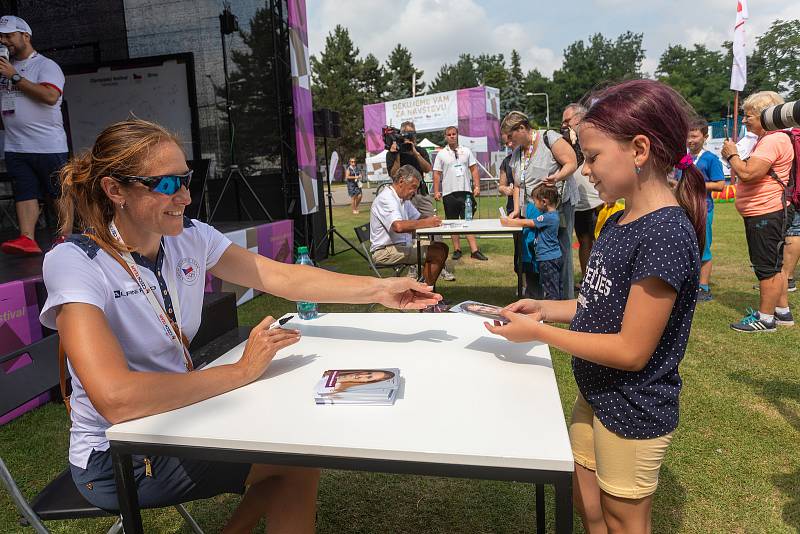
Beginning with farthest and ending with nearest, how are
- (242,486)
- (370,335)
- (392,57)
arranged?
(392,57), (370,335), (242,486)

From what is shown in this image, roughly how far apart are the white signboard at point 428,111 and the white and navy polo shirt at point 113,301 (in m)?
21.1

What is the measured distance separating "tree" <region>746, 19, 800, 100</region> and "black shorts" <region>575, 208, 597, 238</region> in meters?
54.4

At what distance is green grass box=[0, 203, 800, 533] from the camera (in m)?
2.21

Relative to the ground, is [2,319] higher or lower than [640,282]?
lower

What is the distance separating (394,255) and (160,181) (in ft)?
13.8

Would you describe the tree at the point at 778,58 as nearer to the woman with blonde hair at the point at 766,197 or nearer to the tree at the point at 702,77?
the tree at the point at 702,77

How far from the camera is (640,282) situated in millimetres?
1245

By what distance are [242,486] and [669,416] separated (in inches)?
45.8

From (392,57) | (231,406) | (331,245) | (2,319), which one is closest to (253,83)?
(331,245)

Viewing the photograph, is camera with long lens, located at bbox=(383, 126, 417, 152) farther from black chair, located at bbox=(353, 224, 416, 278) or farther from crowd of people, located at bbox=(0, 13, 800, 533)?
crowd of people, located at bbox=(0, 13, 800, 533)

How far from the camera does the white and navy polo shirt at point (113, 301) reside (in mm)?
1323

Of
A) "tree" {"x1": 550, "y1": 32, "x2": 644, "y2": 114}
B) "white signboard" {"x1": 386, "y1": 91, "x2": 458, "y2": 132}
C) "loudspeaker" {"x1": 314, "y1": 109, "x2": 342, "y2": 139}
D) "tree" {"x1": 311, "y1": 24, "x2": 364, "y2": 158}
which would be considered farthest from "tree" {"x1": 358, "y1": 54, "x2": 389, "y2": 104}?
"loudspeaker" {"x1": 314, "y1": 109, "x2": 342, "y2": 139}

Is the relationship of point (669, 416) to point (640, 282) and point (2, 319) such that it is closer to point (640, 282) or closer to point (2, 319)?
point (640, 282)

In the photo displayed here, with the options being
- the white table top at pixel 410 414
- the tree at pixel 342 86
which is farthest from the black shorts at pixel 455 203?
the tree at pixel 342 86
